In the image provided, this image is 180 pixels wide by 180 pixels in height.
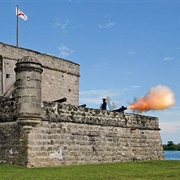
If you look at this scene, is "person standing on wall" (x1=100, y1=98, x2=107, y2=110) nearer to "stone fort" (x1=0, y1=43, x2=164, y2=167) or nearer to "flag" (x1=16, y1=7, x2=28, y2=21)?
"stone fort" (x1=0, y1=43, x2=164, y2=167)

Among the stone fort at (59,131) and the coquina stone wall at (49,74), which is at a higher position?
the coquina stone wall at (49,74)

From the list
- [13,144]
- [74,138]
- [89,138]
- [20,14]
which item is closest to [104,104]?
[89,138]

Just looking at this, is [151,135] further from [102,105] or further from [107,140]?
[107,140]

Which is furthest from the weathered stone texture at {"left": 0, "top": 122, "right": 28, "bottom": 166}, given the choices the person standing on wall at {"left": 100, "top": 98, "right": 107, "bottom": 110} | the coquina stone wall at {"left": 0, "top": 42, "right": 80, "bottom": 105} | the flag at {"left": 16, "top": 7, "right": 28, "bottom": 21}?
the flag at {"left": 16, "top": 7, "right": 28, "bottom": 21}

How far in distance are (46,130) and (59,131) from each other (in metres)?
0.84

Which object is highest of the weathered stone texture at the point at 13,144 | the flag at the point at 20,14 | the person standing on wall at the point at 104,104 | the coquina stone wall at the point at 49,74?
the flag at the point at 20,14

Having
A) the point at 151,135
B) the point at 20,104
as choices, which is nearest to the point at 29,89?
the point at 20,104

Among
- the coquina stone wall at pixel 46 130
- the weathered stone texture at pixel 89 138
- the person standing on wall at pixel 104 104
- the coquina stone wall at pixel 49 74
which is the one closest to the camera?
the coquina stone wall at pixel 46 130

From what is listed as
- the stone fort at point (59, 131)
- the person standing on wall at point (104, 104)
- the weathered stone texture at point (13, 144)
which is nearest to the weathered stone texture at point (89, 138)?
the stone fort at point (59, 131)

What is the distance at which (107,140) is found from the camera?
21328 mm

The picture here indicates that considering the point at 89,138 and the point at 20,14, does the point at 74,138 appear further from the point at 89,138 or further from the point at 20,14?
the point at 20,14

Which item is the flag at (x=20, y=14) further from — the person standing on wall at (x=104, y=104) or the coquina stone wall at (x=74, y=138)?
the coquina stone wall at (x=74, y=138)

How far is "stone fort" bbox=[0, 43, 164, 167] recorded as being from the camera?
16.9 metres

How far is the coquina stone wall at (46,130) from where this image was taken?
1691cm
